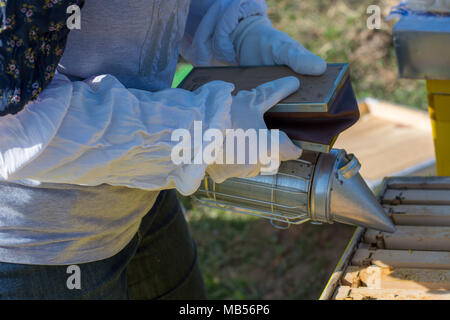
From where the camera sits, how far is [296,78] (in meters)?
1.10

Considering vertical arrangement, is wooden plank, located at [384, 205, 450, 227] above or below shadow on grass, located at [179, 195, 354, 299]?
above

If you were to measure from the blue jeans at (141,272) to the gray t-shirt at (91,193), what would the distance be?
4 centimetres

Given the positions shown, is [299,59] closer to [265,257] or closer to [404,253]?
[404,253]

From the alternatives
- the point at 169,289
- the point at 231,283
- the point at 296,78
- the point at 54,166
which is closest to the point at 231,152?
the point at 296,78

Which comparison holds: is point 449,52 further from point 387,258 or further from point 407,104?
point 407,104

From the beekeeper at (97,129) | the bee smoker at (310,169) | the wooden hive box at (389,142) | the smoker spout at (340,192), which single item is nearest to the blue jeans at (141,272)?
the beekeeper at (97,129)

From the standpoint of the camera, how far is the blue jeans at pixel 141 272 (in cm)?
108

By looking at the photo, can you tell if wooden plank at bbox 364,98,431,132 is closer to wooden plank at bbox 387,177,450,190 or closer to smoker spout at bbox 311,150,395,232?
wooden plank at bbox 387,177,450,190

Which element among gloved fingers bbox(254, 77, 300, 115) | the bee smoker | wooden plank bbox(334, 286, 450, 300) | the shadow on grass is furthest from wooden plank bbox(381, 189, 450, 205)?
the shadow on grass

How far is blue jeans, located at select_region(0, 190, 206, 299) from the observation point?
1.08 meters

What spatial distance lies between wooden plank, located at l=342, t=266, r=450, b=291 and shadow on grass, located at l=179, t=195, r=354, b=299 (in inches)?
46.0

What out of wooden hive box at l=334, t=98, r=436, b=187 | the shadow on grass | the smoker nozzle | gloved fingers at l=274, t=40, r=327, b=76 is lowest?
the shadow on grass

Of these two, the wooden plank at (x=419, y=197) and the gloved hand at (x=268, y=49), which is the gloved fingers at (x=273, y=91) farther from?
the wooden plank at (x=419, y=197)

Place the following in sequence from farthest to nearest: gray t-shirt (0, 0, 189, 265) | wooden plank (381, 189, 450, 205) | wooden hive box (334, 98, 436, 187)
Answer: wooden hive box (334, 98, 436, 187) → wooden plank (381, 189, 450, 205) → gray t-shirt (0, 0, 189, 265)
